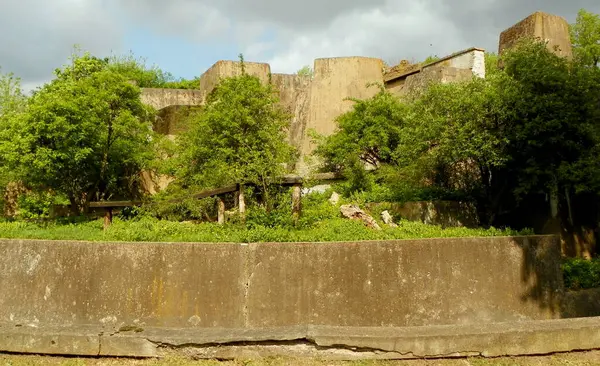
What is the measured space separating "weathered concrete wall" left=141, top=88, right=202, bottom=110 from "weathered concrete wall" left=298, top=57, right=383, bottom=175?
15.4ft

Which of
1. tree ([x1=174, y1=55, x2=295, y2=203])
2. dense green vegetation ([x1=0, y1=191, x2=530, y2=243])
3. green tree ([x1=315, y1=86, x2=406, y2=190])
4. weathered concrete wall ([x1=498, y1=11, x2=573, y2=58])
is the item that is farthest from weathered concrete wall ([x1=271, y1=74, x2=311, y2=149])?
dense green vegetation ([x1=0, y1=191, x2=530, y2=243])

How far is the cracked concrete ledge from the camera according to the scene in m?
5.31

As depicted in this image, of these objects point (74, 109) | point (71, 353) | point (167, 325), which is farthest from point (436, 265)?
point (74, 109)

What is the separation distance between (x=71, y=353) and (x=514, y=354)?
15.7ft

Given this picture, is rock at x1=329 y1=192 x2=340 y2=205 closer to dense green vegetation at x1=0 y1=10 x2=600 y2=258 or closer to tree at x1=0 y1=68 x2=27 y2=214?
dense green vegetation at x1=0 y1=10 x2=600 y2=258

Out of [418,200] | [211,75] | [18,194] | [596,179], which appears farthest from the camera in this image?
[211,75]

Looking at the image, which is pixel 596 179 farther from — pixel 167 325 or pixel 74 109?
pixel 74 109

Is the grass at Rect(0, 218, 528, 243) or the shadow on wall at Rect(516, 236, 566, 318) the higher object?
the grass at Rect(0, 218, 528, 243)

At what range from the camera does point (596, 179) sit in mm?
9680

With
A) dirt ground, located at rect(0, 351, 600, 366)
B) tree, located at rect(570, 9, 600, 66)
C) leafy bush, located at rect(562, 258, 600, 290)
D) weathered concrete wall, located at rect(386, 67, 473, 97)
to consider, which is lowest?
dirt ground, located at rect(0, 351, 600, 366)

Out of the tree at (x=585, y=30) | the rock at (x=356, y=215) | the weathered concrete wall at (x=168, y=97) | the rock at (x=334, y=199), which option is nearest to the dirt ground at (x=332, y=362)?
the rock at (x=356, y=215)

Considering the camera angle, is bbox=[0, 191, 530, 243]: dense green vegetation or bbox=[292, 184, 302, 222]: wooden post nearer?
bbox=[0, 191, 530, 243]: dense green vegetation


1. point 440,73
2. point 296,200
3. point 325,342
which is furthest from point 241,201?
point 440,73

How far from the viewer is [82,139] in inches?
545
